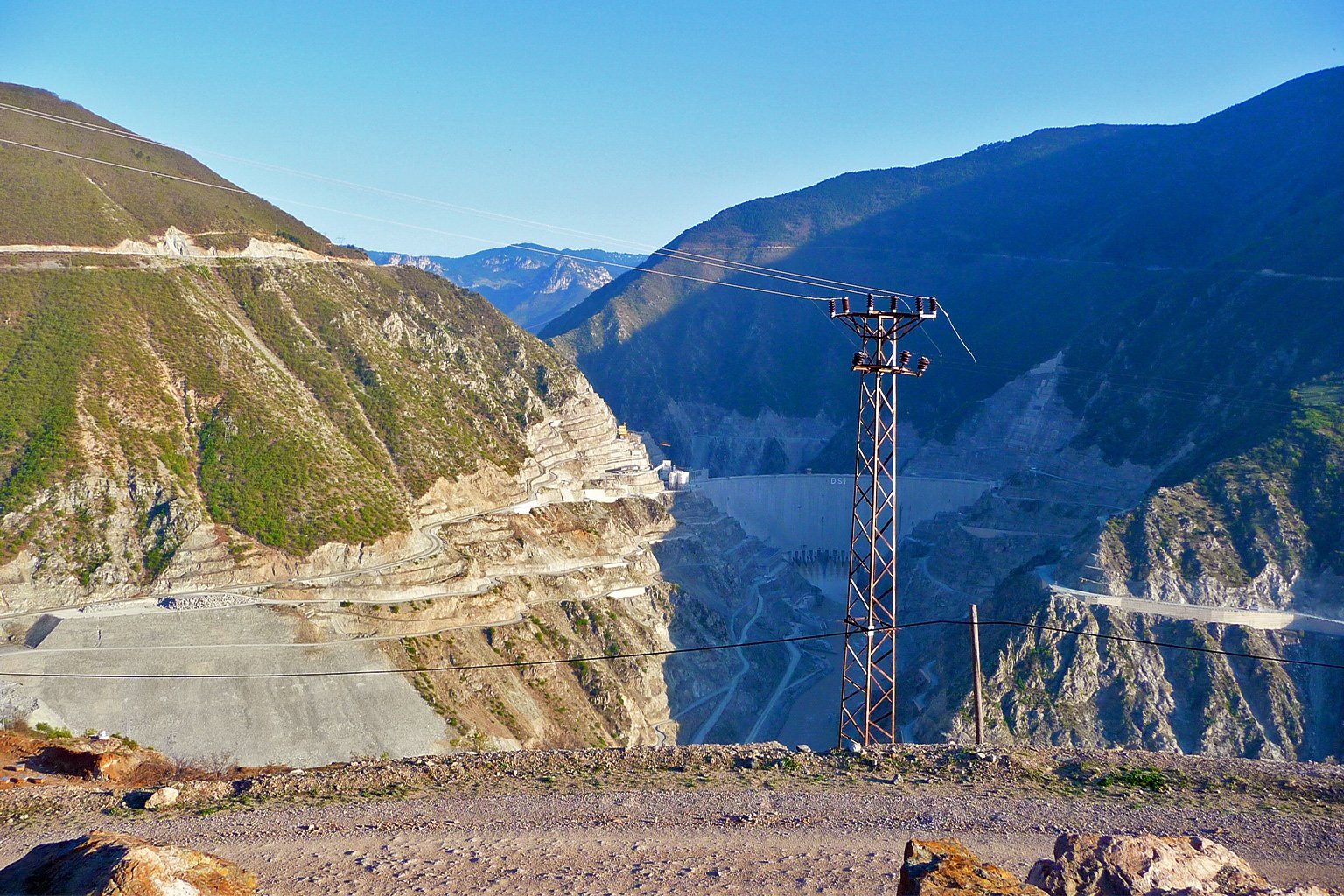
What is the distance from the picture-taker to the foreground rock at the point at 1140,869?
12.2 metres

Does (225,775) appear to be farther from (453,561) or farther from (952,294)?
(952,294)

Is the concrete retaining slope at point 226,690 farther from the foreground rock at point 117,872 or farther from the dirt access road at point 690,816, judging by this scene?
the foreground rock at point 117,872

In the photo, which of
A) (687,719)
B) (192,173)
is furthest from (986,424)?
(192,173)

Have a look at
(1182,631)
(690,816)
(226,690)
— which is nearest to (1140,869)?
(690,816)

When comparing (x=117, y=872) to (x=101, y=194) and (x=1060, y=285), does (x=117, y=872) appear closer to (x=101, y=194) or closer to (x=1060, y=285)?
(x=101, y=194)

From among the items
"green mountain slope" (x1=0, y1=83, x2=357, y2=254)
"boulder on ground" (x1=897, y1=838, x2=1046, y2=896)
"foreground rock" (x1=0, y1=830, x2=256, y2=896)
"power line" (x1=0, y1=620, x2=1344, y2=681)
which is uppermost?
"green mountain slope" (x1=0, y1=83, x2=357, y2=254)

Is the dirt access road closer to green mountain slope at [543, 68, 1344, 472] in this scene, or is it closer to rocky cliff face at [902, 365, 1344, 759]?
rocky cliff face at [902, 365, 1344, 759]

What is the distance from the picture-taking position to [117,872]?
42.6 ft

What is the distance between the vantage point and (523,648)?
62.2 m

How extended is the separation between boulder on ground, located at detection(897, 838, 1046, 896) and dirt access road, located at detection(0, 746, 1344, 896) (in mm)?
4206

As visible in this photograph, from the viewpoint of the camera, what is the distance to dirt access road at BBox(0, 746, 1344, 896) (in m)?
17.1

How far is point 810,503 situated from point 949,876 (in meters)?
114

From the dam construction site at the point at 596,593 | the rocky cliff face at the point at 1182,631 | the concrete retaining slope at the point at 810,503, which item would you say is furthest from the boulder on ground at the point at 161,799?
the concrete retaining slope at the point at 810,503

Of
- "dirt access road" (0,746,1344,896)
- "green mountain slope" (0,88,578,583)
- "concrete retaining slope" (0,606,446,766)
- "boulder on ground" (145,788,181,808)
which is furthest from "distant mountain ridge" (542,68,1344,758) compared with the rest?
"boulder on ground" (145,788,181,808)
